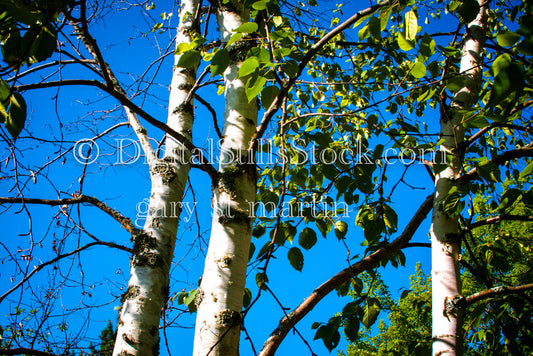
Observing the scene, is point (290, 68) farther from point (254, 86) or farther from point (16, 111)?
point (16, 111)

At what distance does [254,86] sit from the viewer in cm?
131

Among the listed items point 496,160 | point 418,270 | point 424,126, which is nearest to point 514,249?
point 496,160

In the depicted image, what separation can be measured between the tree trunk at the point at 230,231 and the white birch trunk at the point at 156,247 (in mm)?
512

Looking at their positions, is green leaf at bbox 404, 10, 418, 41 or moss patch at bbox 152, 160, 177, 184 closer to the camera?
green leaf at bbox 404, 10, 418, 41

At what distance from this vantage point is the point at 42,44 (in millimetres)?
1168

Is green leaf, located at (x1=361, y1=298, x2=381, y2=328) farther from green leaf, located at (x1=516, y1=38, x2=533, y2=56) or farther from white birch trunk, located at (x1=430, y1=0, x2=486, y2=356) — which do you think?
Result: green leaf, located at (x1=516, y1=38, x2=533, y2=56)

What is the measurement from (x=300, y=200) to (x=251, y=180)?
582 mm

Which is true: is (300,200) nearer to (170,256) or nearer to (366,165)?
(366,165)

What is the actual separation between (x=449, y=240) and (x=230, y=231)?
1.08m

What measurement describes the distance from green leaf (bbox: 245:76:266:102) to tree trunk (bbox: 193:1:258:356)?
1.65ft

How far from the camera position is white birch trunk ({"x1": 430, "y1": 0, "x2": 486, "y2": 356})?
→ 1.58 metres

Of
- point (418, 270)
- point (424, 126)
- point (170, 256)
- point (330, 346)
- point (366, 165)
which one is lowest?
point (330, 346)

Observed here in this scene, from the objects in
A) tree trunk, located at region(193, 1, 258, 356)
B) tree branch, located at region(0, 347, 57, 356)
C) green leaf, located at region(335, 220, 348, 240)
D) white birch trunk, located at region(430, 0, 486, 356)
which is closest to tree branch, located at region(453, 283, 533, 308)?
white birch trunk, located at region(430, 0, 486, 356)

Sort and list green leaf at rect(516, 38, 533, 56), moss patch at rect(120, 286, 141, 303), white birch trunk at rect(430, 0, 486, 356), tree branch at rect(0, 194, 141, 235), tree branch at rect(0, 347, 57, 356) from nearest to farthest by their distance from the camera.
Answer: green leaf at rect(516, 38, 533, 56)
white birch trunk at rect(430, 0, 486, 356)
tree branch at rect(0, 347, 57, 356)
moss patch at rect(120, 286, 141, 303)
tree branch at rect(0, 194, 141, 235)
